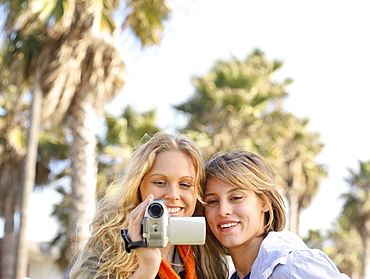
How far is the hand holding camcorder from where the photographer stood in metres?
2.15

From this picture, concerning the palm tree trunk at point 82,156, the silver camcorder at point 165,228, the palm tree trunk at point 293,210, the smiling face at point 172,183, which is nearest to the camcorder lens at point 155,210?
the silver camcorder at point 165,228

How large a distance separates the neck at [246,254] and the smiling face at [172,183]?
0.36m

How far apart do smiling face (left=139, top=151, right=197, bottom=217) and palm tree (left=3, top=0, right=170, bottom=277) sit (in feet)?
19.9

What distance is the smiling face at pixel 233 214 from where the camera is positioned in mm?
2824

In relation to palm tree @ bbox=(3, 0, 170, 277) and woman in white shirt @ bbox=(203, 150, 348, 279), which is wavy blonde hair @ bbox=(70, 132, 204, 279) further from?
palm tree @ bbox=(3, 0, 170, 277)

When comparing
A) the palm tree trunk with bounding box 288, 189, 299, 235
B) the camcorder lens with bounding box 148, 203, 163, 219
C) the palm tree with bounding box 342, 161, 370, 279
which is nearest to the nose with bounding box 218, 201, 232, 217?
the camcorder lens with bounding box 148, 203, 163, 219

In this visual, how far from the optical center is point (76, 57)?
9180 mm

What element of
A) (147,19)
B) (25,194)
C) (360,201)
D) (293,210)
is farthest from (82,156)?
(360,201)

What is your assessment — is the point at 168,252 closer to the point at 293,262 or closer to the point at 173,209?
the point at 173,209

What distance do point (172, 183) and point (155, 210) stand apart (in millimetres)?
581

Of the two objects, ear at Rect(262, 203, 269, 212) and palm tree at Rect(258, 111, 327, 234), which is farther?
palm tree at Rect(258, 111, 327, 234)

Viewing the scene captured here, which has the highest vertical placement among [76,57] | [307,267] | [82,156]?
[76,57]

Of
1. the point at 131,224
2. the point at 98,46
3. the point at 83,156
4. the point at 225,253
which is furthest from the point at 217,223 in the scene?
the point at 98,46

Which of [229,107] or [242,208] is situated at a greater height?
[229,107]
